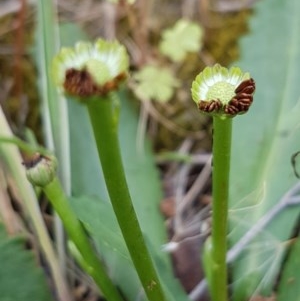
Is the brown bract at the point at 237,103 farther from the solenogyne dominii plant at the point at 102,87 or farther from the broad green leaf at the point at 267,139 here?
the broad green leaf at the point at 267,139

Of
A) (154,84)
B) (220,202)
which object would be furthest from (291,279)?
(154,84)

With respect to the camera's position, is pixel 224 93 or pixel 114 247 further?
pixel 114 247

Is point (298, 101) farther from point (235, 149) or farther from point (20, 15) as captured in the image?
point (20, 15)

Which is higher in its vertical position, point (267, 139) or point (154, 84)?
point (154, 84)

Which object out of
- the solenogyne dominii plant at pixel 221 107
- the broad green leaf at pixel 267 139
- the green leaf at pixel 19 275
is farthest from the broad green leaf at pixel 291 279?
the green leaf at pixel 19 275

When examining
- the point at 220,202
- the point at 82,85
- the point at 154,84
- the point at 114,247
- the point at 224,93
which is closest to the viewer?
the point at 82,85

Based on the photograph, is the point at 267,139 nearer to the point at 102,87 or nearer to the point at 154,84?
the point at 154,84
